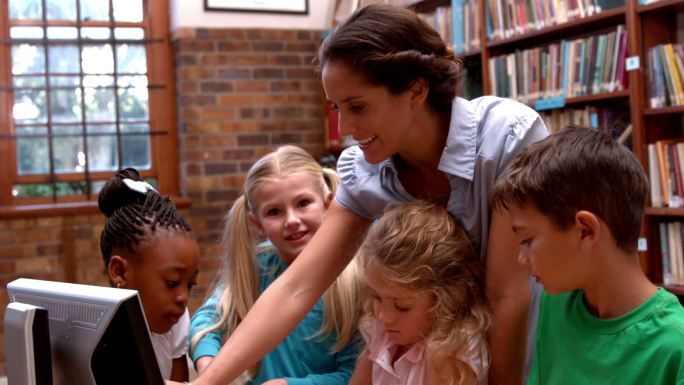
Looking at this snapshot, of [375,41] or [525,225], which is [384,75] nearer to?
[375,41]

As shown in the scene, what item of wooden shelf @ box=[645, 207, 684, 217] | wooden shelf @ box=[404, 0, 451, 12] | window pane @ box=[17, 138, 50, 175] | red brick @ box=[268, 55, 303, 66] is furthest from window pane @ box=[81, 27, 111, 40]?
wooden shelf @ box=[645, 207, 684, 217]

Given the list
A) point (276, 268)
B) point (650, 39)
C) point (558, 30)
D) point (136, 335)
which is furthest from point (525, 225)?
point (558, 30)

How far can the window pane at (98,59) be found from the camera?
505cm

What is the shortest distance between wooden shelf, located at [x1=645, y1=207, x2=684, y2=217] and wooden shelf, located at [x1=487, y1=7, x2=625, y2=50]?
0.82m

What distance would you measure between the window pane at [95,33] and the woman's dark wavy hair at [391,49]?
3.87m

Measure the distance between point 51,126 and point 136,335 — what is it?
4225mm

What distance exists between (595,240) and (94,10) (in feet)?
14.4

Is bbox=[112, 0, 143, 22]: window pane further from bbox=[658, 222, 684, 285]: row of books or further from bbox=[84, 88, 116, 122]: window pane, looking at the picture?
bbox=[658, 222, 684, 285]: row of books

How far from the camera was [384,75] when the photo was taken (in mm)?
1457

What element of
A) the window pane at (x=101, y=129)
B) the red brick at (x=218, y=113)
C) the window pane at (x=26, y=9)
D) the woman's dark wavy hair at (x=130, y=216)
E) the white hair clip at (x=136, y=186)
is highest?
the window pane at (x=26, y=9)

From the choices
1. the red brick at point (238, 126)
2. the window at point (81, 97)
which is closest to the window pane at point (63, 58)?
the window at point (81, 97)

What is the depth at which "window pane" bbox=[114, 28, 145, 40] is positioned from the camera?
16.8 ft

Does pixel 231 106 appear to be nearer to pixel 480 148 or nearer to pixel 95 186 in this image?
pixel 95 186

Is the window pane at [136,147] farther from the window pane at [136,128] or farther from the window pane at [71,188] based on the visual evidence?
the window pane at [71,188]
